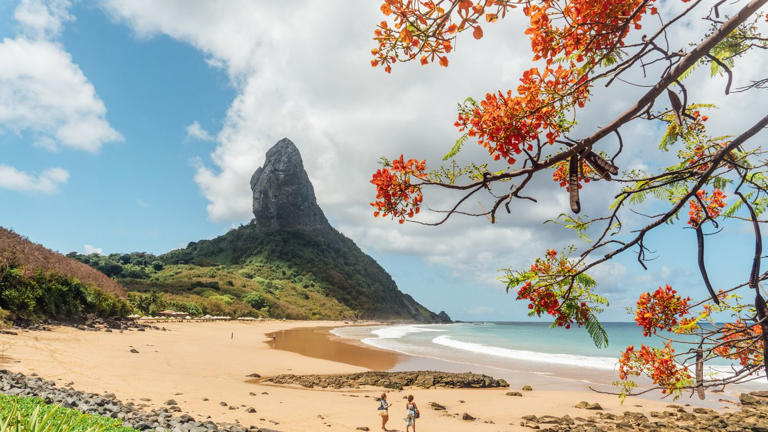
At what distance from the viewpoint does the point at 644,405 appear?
1352cm

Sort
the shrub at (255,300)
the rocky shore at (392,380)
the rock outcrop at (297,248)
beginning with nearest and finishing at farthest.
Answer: the rocky shore at (392,380)
the shrub at (255,300)
the rock outcrop at (297,248)

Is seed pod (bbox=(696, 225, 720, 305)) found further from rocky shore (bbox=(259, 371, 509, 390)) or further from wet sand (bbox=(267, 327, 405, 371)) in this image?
wet sand (bbox=(267, 327, 405, 371))

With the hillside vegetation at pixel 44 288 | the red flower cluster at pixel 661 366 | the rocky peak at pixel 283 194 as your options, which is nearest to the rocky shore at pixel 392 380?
the red flower cluster at pixel 661 366

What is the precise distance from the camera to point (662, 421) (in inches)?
451

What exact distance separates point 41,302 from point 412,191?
25747 mm

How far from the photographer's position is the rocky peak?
11688 centimetres

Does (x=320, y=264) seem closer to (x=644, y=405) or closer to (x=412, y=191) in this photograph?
(x=644, y=405)

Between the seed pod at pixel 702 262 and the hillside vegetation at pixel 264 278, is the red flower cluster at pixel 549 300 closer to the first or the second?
the seed pod at pixel 702 262

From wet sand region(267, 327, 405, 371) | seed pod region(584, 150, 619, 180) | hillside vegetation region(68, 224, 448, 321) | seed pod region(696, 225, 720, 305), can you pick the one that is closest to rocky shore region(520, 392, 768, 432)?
seed pod region(696, 225, 720, 305)

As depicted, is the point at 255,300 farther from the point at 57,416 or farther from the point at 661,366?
the point at 661,366

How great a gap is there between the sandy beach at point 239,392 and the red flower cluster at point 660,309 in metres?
7.36

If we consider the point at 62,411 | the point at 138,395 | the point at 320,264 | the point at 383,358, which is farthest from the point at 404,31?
the point at 320,264

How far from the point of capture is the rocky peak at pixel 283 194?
11688 centimetres

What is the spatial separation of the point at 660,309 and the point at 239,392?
11.6 m
